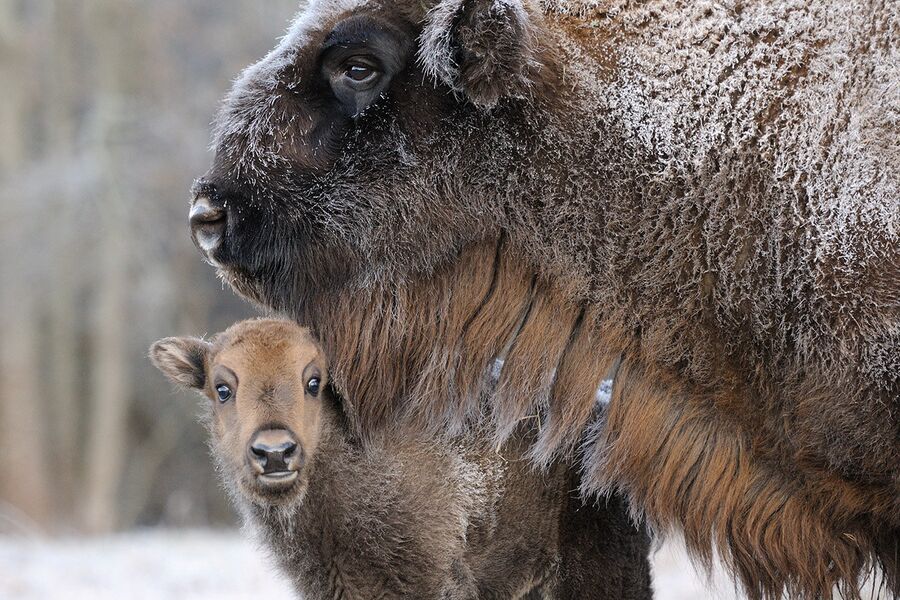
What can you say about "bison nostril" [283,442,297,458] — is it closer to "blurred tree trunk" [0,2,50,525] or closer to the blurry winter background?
the blurry winter background

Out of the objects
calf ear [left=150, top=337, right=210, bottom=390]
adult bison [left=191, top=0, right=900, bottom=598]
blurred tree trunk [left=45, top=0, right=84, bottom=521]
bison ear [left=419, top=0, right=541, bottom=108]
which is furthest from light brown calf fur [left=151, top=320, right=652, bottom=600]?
blurred tree trunk [left=45, top=0, right=84, bottom=521]

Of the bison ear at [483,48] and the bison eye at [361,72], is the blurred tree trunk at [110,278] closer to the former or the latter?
the bison eye at [361,72]

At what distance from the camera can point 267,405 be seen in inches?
174

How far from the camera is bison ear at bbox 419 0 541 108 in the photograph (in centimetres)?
396

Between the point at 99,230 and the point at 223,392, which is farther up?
the point at 223,392

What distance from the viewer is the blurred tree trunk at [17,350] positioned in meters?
20.6

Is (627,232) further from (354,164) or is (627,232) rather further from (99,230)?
(99,230)

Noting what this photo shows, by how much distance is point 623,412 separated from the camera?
4148 millimetres

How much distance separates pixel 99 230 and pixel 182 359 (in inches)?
647

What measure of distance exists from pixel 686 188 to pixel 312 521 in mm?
1981

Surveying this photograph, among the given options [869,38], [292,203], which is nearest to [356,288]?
[292,203]

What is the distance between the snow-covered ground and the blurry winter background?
809cm

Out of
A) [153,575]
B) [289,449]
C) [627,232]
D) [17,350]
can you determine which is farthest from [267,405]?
[17,350]

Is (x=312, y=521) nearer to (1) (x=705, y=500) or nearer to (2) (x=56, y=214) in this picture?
(1) (x=705, y=500)
